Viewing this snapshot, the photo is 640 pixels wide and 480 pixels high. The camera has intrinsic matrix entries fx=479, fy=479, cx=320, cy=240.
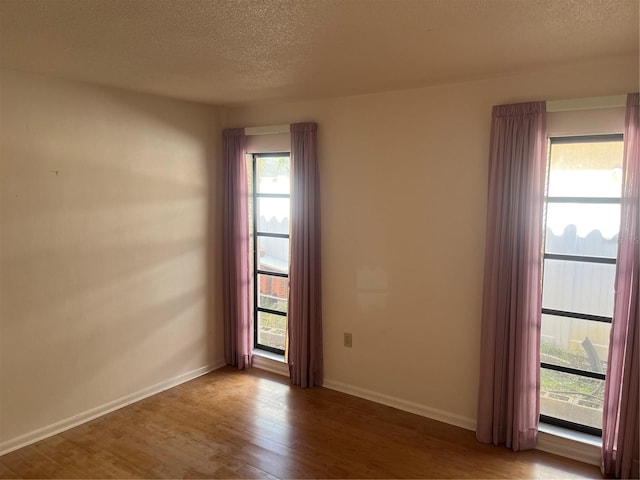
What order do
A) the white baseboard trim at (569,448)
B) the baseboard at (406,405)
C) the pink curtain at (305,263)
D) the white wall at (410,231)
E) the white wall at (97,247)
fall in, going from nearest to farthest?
the white baseboard trim at (569,448) < the white wall at (97,247) < the white wall at (410,231) < the baseboard at (406,405) < the pink curtain at (305,263)

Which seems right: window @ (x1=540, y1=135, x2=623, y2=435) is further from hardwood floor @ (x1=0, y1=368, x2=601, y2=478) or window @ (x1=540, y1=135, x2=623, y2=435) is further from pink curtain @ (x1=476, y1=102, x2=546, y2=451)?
hardwood floor @ (x1=0, y1=368, x2=601, y2=478)

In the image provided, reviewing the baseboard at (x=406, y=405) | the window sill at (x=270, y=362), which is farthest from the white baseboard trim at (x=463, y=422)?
the window sill at (x=270, y=362)

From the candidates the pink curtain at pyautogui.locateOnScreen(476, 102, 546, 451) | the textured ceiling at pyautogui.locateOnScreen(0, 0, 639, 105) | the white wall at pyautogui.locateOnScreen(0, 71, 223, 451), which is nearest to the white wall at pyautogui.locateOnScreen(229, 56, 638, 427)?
the pink curtain at pyautogui.locateOnScreen(476, 102, 546, 451)

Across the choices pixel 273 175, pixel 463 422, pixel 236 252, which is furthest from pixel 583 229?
pixel 236 252

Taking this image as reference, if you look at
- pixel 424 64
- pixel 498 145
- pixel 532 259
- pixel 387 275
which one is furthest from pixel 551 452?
pixel 424 64

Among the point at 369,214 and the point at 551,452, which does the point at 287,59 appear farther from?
the point at 551,452

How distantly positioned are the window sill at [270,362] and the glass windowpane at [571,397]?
2.25 meters

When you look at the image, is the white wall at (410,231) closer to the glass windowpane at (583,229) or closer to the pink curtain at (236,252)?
the glass windowpane at (583,229)

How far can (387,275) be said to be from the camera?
154 inches

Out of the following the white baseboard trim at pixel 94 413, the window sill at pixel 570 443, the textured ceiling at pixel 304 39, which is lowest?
the white baseboard trim at pixel 94 413

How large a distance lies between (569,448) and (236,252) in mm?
3128

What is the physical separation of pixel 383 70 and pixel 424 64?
274 mm

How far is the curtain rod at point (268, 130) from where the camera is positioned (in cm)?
430

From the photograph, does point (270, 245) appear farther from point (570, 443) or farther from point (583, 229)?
point (570, 443)
